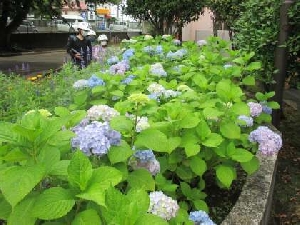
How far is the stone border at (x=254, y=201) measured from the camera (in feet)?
7.95

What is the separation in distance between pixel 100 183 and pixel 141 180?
43 cm

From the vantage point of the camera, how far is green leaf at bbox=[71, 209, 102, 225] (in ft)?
4.70

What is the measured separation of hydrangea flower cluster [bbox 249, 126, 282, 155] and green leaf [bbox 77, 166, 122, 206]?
134 cm

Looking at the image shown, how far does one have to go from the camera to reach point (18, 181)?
1.42 meters

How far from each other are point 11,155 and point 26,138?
9cm

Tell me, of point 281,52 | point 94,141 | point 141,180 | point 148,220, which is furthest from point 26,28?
→ point 148,220

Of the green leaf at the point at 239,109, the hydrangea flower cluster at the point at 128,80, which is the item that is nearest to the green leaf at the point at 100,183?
the green leaf at the point at 239,109

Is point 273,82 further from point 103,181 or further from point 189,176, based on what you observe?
point 103,181

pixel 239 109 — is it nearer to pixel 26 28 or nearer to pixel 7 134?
pixel 7 134

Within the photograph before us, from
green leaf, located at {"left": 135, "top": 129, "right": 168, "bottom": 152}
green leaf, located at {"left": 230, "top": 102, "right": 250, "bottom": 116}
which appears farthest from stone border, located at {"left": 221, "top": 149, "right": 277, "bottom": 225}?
green leaf, located at {"left": 135, "top": 129, "right": 168, "bottom": 152}

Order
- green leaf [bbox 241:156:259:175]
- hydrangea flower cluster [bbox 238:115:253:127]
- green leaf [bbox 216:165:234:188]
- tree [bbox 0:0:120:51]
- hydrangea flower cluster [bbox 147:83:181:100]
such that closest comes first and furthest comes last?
green leaf [bbox 216:165:234:188] → green leaf [bbox 241:156:259:175] → hydrangea flower cluster [bbox 238:115:253:127] → hydrangea flower cluster [bbox 147:83:181:100] → tree [bbox 0:0:120:51]

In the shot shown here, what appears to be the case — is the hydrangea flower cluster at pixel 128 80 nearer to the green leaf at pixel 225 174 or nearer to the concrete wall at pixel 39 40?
the green leaf at pixel 225 174

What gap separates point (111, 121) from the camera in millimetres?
1965

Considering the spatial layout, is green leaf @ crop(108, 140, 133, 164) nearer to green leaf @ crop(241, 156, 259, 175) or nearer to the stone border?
the stone border
